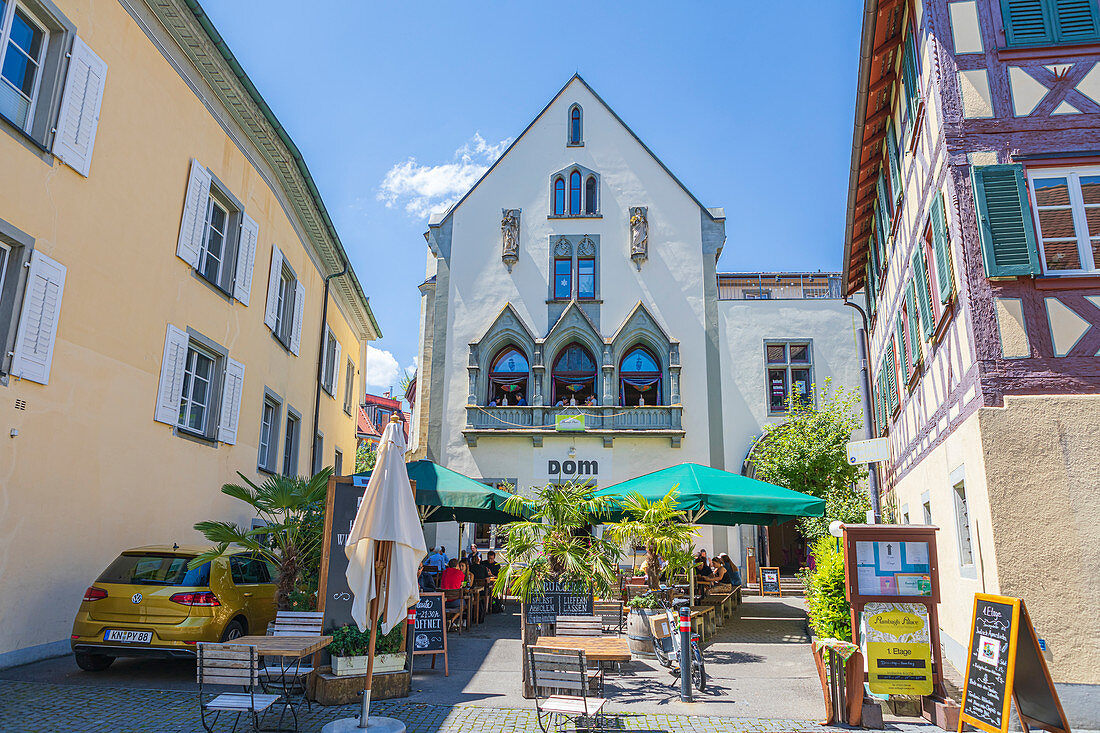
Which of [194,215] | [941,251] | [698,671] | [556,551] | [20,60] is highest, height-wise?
[20,60]

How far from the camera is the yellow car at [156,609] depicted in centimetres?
790

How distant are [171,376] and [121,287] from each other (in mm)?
1879

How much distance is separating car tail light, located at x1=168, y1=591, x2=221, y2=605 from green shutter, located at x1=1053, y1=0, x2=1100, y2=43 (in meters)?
11.5

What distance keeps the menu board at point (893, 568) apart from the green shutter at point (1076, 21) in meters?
6.05

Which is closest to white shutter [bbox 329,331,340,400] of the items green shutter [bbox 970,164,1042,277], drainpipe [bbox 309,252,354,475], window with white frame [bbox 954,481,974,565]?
drainpipe [bbox 309,252,354,475]

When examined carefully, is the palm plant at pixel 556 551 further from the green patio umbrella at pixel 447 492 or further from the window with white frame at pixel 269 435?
the window with white frame at pixel 269 435

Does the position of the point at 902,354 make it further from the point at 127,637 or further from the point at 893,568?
the point at 127,637

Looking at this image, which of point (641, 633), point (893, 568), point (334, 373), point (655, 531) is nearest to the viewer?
point (893, 568)

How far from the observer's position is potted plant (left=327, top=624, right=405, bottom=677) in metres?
7.82

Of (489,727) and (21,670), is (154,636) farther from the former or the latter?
(489,727)

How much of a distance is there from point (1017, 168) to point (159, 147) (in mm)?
11969

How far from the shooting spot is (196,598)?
8148 millimetres

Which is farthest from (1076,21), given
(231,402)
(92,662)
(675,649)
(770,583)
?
(770,583)

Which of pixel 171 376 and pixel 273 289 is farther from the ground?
pixel 273 289
